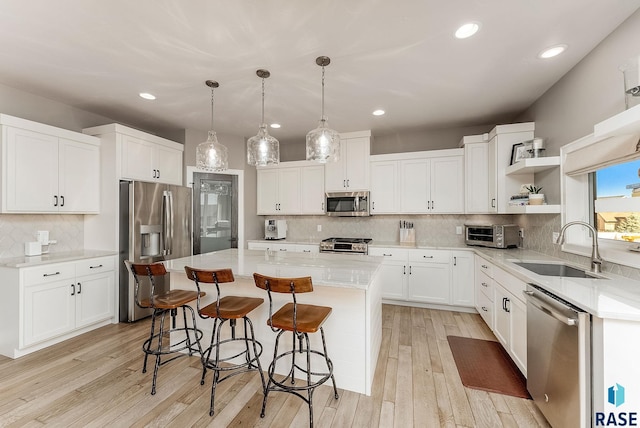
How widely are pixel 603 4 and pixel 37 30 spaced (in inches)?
155

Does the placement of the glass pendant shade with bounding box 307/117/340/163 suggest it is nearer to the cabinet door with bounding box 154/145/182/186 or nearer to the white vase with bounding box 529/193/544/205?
the white vase with bounding box 529/193/544/205

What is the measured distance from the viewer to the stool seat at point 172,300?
7.29 feet

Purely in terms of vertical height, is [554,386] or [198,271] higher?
[198,271]

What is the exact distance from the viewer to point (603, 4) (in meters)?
1.81

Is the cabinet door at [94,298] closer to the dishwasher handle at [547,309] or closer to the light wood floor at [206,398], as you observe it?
the light wood floor at [206,398]

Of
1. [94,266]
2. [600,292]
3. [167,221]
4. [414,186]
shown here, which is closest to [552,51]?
[600,292]

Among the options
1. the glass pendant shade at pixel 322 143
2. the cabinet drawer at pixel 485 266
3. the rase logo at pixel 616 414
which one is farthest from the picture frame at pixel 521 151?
the rase logo at pixel 616 414

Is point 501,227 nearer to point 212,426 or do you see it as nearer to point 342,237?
point 342,237

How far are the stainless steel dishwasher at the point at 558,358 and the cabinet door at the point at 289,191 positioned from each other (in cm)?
362

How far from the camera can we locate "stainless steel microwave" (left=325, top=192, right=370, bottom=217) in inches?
176

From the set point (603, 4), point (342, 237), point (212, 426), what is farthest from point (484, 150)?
point (212, 426)

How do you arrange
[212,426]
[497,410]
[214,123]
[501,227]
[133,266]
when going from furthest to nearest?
[214,123] → [501,227] → [133,266] → [497,410] → [212,426]

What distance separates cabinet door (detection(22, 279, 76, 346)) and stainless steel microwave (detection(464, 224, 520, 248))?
4.98 m

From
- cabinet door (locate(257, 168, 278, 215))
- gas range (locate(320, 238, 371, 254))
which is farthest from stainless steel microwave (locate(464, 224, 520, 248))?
cabinet door (locate(257, 168, 278, 215))
